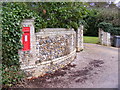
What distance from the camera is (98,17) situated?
60.7 feet

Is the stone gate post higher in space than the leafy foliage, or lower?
lower

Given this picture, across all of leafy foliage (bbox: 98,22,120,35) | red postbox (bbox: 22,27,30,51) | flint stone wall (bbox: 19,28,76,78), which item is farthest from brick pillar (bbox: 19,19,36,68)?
leafy foliage (bbox: 98,22,120,35)

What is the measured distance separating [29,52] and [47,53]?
0.92 meters

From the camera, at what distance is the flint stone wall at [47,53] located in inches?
203

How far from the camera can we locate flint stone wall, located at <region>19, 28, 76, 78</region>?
5162mm

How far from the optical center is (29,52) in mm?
5172

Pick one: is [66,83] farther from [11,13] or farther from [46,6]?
[46,6]

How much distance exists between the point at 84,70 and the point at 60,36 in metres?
1.91

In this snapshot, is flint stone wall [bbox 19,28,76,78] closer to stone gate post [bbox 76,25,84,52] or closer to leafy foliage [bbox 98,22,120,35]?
stone gate post [bbox 76,25,84,52]

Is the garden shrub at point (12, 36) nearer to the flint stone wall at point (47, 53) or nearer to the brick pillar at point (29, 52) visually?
the brick pillar at point (29, 52)

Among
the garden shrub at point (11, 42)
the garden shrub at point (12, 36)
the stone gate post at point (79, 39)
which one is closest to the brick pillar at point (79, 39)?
the stone gate post at point (79, 39)

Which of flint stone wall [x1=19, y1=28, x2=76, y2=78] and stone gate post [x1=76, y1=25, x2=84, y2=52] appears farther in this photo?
stone gate post [x1=76, y1=25, x2=84, y2=52]

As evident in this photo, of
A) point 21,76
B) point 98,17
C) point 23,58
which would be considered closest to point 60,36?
point 23,58

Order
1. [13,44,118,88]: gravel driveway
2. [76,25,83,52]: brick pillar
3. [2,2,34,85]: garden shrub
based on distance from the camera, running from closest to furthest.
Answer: [2,2,34,85]: garden shrub → [13,44,118,88]: gravel driveway → [76,25,83,52]: brick pillar
